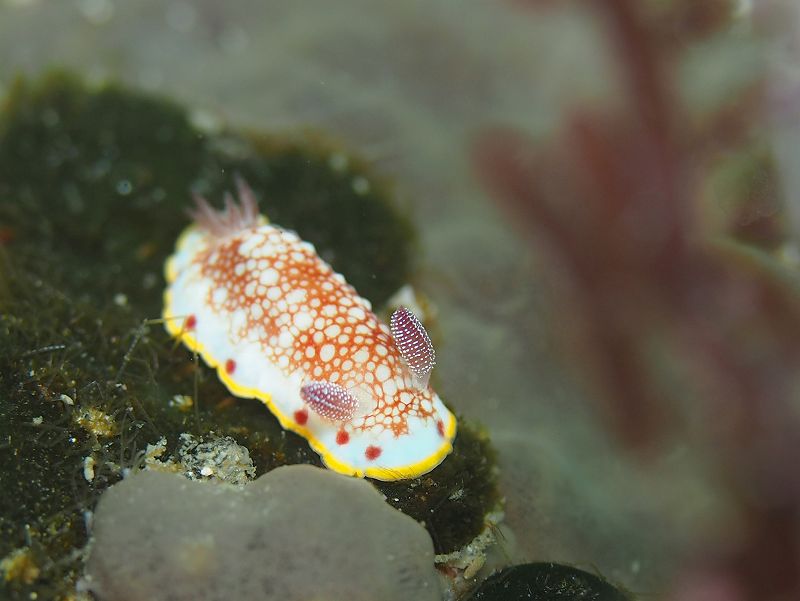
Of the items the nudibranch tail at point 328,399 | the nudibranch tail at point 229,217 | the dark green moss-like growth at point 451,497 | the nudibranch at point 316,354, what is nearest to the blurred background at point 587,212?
the dark green moss-like growth at point 451,497

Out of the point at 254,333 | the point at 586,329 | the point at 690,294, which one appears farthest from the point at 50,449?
the point at 690,294

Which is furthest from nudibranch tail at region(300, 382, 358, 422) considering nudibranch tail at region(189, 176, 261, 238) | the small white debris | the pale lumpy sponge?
the small white debris

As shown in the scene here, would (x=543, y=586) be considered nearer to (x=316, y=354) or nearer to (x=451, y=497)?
(x=451, y=497)

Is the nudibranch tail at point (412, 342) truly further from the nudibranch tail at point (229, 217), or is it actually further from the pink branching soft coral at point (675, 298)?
the pink branching soft coral at point (675, 298)

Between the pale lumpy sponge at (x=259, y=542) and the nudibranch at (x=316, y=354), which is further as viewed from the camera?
the nudibranch at (x=316, y=354)

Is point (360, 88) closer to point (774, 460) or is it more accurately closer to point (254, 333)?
point (254, 333)

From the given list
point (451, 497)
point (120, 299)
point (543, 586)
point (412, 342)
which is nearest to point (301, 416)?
point (412, 342)
